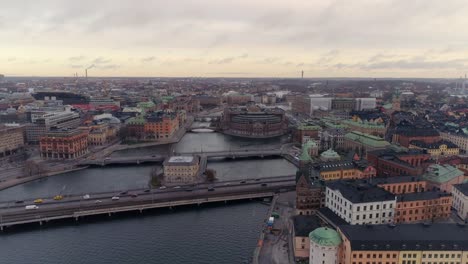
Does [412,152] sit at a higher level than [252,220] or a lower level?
higher

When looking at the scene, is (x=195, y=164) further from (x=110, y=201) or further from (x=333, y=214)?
(x=333, y=214)

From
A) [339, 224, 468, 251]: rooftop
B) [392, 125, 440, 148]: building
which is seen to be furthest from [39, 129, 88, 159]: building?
[392, 125, 440, 148]: building

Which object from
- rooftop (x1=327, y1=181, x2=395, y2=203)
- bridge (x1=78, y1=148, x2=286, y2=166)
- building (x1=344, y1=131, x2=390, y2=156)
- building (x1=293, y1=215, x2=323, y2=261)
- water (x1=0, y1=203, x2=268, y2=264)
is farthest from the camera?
bridge (x1=78, y1=148, x2=286, y2=166)

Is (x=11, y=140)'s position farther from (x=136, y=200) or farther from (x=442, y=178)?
(x=442, y=178)

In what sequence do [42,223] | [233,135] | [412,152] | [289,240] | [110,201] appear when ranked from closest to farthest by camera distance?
[289,240]
[42,223]
[110,201]
[412,152]
[233,135]

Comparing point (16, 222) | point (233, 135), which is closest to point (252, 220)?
point (16, 222)

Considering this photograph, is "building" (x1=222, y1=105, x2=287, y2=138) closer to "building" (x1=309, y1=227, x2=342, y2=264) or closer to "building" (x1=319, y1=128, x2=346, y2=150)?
"building" (x1=319, y1=128, x2=346, y2=150)
